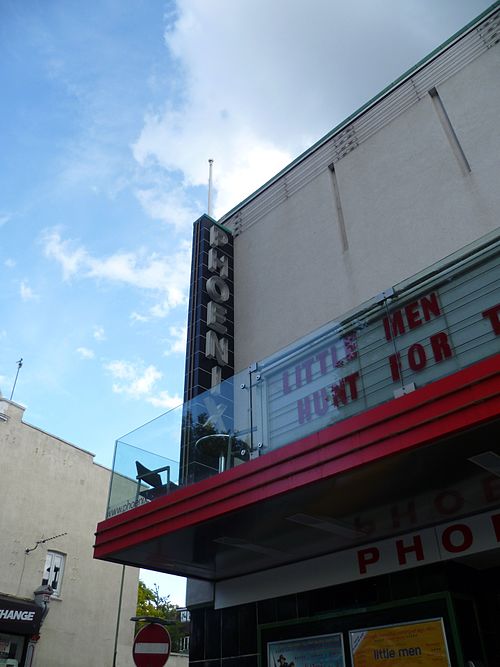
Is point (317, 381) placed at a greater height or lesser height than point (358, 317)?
lesser

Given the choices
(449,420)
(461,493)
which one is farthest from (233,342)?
(449,420)

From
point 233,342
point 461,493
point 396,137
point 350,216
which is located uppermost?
point 396,137

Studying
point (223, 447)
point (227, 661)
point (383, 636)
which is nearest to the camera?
point (383, 636)

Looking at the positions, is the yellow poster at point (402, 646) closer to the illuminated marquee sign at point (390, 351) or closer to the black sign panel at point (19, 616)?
the illuminated marquee sign at point (390, 351)

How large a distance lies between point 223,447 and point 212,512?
1171 mm

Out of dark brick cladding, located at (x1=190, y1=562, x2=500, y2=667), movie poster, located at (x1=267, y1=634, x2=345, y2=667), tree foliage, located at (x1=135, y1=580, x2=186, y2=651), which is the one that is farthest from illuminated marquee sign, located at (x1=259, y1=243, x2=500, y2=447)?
tree foliage, located at (x1=135, y1=580, x2=186, y2=651)

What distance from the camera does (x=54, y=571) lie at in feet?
61.5

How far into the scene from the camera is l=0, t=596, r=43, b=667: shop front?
15922mm

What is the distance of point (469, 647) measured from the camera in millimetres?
6203

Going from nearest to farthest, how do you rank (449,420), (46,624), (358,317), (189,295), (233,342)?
(449,420)
(358,317)
(233,342)
(189,295)
(46,624)

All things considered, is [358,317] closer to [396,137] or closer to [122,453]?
[122,453]

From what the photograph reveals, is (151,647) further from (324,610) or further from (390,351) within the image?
(390,351)

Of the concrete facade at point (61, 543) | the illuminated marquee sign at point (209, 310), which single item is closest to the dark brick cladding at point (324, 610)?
the illuminated marquee sign at point (209, 310)

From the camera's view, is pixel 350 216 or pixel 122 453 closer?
pixel 122 453
